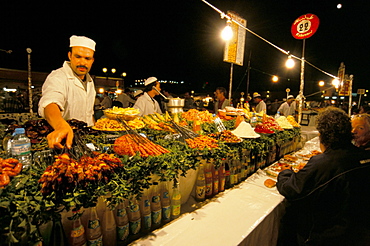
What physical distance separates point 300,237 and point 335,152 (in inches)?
39.9

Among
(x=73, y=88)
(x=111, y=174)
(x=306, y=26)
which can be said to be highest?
(x=306, y=26)

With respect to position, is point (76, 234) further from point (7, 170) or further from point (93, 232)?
point (7, 170)

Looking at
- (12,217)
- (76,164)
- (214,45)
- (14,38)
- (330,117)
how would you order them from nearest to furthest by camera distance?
(12,217)
(76,164)
(330,117)
(14,38)
(214,45)

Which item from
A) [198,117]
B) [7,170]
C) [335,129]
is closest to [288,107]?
[198,117]

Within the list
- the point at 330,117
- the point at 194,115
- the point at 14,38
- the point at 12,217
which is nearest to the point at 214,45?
the point at 14,38

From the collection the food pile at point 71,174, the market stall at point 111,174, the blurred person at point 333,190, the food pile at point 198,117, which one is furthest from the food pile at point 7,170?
the food pile at point 198,117

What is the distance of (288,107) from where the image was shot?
1033cm

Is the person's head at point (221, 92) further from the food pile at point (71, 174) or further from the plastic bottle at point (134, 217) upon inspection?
the food pile at point (71, 174)

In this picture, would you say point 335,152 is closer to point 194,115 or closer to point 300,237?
point 300,237

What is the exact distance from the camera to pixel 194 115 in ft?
12.6

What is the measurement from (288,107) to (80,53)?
1047cm

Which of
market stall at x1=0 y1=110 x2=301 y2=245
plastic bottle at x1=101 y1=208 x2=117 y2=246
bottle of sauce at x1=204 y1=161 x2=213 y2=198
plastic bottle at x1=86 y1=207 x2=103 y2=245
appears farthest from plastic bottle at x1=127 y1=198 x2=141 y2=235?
bottle of sauce at x1=204 y1=161 x2=213 y2=198

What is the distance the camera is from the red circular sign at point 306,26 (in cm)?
564

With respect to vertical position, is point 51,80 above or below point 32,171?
above
